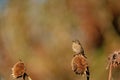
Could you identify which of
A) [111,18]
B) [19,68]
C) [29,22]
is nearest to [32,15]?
[29,22]

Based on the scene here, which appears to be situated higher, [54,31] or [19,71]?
[54,31]

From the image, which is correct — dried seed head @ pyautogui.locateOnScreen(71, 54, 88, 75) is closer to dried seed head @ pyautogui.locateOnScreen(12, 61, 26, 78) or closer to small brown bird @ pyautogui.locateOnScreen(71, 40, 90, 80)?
small brown bird @ pyautogui.locateOnScreen(71, 40, 90, 80)

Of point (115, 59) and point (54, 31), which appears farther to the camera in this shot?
point (54, 31)

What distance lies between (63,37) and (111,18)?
60 cm

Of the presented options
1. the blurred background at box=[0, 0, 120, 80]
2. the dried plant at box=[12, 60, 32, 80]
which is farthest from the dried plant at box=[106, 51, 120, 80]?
the blurred background at box=[0, 0, 120, 80]

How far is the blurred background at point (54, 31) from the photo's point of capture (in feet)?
16.8

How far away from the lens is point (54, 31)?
573cm

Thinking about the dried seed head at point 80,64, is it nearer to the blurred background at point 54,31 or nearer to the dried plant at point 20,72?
the dried plant at point 20,72

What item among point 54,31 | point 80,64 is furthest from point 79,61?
point 54,31

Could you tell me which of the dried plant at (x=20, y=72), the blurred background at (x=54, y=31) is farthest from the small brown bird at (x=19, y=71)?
the blurred background at (x=54, y=31)

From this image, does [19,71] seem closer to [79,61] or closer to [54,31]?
[79,61]

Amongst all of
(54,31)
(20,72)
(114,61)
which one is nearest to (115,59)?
(114,61)

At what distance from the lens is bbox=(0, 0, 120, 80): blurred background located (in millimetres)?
5121

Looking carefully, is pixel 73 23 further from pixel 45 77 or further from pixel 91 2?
pixel 45 77
